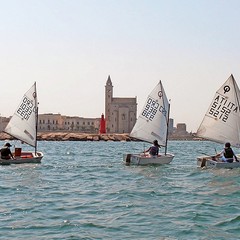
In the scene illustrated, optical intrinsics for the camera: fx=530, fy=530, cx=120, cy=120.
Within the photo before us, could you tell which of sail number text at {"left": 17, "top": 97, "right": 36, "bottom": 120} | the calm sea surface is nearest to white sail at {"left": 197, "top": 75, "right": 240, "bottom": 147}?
the calm sea surface

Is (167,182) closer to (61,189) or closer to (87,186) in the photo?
(87,186)

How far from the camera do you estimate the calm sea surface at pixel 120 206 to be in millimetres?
12867

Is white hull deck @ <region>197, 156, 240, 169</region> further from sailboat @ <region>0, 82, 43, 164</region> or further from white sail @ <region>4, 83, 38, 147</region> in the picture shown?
white sail @ <region>4, 83, 38, 147</region>

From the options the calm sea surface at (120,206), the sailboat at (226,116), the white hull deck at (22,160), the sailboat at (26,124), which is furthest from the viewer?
the sailboat at (26,124)

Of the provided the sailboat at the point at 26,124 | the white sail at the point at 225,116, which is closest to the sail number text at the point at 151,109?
the white sail at the point at 225,116

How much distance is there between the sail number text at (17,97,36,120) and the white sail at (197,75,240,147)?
11566 millimetres

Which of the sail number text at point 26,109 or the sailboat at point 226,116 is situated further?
the sail number text at point 26,109

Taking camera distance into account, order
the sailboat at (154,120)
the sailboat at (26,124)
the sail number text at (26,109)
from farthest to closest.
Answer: the sail number text at (26,109), the sailboat at (26,124), the sailboat at (154,120)

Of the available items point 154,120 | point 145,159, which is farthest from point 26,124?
point 145,159

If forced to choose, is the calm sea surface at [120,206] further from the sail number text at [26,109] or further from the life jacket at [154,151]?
the sail number text at [26,109]

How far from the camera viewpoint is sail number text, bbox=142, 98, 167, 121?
1339 inches

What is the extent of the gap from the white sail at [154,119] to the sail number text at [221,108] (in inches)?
149

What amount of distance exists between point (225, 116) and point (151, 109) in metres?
5.16

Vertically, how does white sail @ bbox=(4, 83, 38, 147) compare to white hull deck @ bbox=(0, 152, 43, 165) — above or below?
above
